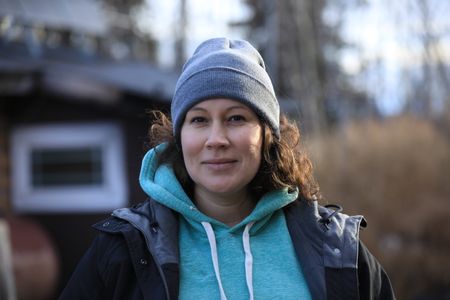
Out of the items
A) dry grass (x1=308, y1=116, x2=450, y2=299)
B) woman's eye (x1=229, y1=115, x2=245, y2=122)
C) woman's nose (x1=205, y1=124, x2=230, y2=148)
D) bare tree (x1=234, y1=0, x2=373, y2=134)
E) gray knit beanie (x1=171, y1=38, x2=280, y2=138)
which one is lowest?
dry grass (x1=308, y1=116, x2=450, y2=299)

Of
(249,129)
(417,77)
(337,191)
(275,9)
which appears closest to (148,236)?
(249,129)

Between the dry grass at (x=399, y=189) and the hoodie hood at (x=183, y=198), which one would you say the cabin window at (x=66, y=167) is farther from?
the hoodie hood at (x=183, y=198)

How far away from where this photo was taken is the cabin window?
308 inches

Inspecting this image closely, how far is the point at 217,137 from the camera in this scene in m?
2.19

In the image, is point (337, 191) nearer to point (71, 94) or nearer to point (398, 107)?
point (71, 94)

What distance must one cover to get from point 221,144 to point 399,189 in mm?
8042

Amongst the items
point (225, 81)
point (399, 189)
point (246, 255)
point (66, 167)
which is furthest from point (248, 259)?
point (399, 189)

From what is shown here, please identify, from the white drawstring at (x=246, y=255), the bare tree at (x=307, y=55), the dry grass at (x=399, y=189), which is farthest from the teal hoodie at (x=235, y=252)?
the dry grass at (x=399, y=189)

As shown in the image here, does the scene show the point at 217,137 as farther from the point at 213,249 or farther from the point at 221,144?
the point at 213,249

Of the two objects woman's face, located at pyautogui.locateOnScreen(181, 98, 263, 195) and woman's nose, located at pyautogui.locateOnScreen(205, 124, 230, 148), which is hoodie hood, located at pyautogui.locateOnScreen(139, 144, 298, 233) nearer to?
woman's face, located at pyautogui.locateOnScreen(181, 98, 263, 195)

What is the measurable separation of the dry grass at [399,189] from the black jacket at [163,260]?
21.1 ft

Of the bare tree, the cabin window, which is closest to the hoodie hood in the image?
the bare tree

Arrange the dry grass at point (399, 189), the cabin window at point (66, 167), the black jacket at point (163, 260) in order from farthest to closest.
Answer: the dry grass at point (399, 189)
the cabin window at point (66, 167)
the black jacket at point (163, 260)

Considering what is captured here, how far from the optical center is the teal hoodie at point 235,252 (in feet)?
7.09
